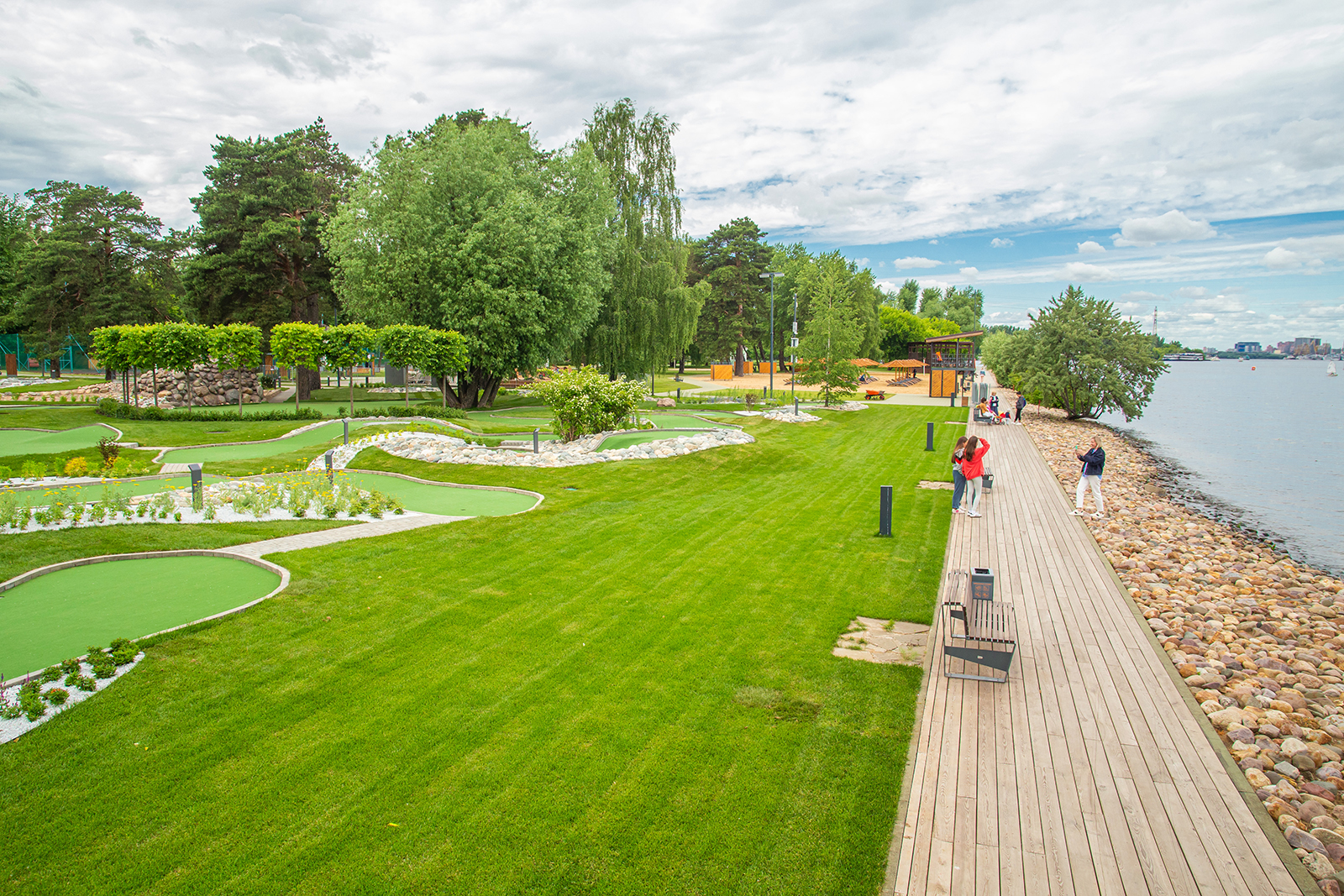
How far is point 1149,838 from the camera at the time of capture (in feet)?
13.0

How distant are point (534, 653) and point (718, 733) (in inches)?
82.9

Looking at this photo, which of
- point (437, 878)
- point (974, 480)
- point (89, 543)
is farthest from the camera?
point (974, 480)

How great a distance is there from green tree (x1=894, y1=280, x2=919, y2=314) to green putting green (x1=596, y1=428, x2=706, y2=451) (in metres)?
109

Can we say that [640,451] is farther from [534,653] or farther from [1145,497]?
[1145,497]

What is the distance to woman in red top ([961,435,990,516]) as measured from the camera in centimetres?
1210

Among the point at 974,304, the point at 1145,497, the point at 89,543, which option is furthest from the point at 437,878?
the point at 974,304

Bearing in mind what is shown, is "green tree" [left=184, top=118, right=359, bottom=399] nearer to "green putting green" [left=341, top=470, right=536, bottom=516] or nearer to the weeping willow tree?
the weeping willow tree

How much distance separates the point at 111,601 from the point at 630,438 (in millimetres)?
13212

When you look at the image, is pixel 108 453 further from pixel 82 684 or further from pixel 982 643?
pixel 982 643

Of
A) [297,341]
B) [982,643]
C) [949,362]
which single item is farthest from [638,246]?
[949,362]

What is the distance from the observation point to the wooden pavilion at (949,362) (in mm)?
44312

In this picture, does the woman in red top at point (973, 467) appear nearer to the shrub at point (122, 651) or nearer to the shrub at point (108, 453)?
the shrub at point (122, 651)

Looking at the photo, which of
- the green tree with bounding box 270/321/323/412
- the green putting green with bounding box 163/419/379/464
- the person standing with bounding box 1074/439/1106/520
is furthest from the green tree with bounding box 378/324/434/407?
the person standing with bounding box 1074/439/1106/520

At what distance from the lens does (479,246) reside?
27125mm
